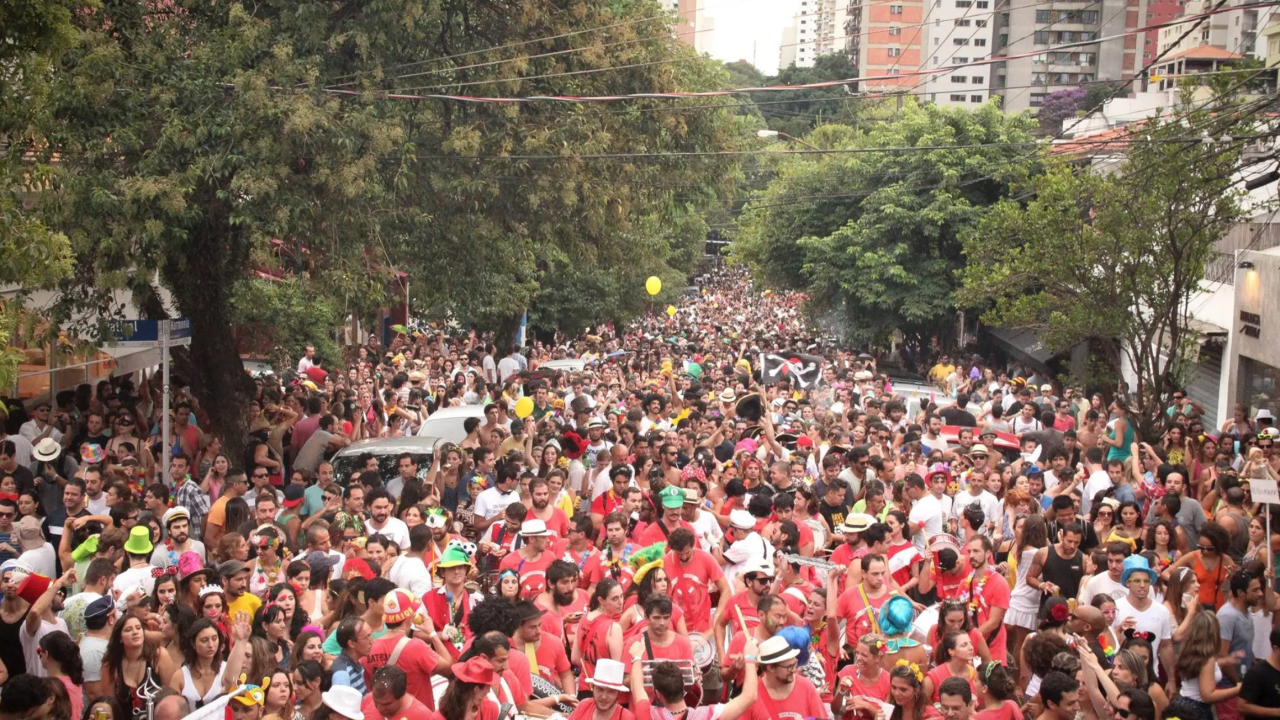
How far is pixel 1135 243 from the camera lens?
58.5 ft

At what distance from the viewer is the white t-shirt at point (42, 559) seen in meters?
9.83

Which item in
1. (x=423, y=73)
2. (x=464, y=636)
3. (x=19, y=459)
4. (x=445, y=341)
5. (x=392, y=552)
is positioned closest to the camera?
(x=464, y=636)

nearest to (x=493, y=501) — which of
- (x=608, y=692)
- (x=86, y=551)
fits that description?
(x=86, y=551)

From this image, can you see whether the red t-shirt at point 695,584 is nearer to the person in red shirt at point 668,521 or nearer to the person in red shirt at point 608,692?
the person in red shirt at point 668,521

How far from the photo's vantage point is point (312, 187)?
15.4 meters

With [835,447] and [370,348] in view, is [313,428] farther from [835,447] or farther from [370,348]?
[370,348]

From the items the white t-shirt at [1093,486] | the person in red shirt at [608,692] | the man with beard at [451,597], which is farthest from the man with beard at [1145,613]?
the man with beard at [451,597]

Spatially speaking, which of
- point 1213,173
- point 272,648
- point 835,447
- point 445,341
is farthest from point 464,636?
point 445,341

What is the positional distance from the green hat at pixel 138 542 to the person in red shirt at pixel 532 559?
237 centimetres

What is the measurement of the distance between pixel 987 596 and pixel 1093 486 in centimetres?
430

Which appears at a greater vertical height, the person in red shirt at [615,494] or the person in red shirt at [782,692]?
the person in red shirt at [782,692]

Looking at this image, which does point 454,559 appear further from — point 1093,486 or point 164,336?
point 1093,486

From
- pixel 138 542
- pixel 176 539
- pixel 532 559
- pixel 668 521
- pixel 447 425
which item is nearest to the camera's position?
pixel 138 542

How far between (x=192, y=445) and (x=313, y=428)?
1.43 m
